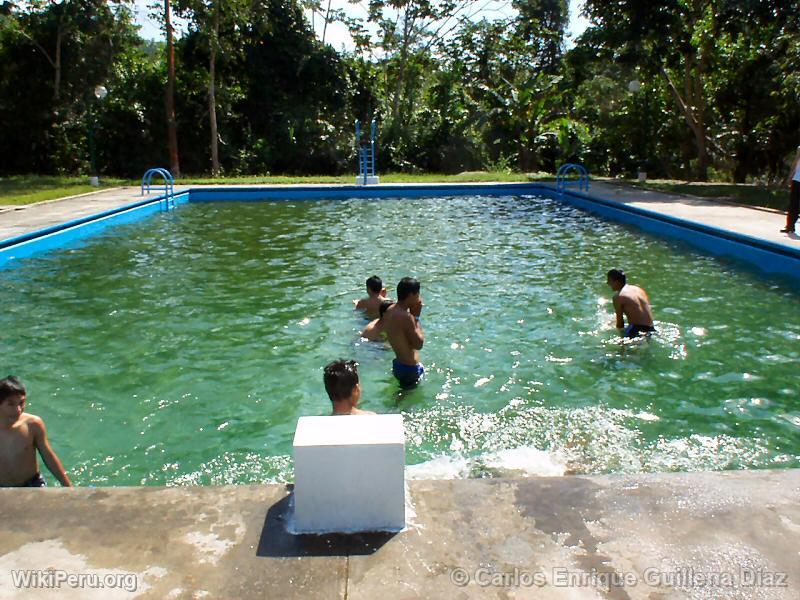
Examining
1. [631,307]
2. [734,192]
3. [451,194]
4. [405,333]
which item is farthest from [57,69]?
[631,307]

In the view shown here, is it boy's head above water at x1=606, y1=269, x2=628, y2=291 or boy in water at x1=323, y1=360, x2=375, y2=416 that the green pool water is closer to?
boy's head above water at x1=606, y1=269, x2=628, y2=291

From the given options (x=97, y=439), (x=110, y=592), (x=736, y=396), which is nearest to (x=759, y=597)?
(x=110, y=592)

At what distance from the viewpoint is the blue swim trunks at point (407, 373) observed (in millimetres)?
6527

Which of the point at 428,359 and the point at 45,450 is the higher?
the point at 45,450

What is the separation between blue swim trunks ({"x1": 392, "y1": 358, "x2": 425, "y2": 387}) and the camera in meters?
6.53

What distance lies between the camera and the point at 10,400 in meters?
4.27

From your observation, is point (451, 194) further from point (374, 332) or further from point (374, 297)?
point (374, 332)

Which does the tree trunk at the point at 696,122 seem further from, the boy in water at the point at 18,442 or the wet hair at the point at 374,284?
the boy in water at the point at 18,442

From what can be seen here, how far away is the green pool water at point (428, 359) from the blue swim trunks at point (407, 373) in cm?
16

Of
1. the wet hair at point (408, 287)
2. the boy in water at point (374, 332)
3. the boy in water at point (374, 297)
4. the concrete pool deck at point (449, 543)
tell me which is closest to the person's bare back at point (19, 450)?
the concrete pool deck at point (449, 543)

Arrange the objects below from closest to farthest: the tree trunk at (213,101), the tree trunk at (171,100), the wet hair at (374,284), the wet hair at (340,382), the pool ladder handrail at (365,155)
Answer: the wet hair at (340,382) < the wet hair at (374,284) < the pool ladder handrail at (365,155) < the tree trunk at (171,100) < the tree trunk at (213,101)

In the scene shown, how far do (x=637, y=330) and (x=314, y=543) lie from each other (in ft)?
17.9

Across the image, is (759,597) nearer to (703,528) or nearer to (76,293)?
(703,528)

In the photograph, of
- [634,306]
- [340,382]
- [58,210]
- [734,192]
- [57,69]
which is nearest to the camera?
[340,382]
